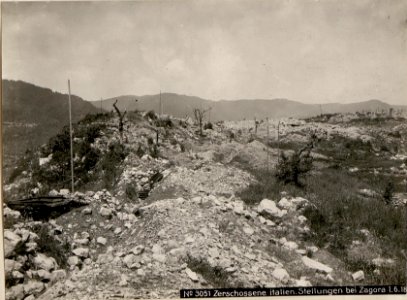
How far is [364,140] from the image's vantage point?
30.2 ft

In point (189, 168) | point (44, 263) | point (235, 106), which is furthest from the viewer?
point (235, 106)

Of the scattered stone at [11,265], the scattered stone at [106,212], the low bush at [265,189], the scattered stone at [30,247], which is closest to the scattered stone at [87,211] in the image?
the scattered stone at [106,212]

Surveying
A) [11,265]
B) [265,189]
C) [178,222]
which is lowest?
[11,265]

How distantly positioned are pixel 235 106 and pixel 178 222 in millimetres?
3160

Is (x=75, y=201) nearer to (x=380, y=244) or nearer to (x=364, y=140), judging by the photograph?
(x=380, y=244)

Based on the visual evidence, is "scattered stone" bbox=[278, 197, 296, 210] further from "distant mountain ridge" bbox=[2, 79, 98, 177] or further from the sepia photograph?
"distant mountain ridge" bbox=[2, 79, 98, 177]

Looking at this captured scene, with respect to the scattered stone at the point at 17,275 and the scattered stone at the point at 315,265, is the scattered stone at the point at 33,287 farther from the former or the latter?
the scattered stone at the point at 315,265

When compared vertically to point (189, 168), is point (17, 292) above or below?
below

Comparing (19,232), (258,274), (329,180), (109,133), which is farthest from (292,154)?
(19,232)

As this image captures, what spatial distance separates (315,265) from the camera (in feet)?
20.0

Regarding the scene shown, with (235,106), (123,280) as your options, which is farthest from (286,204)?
(123,280)

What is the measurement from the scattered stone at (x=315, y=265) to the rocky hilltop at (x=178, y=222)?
0.02 metres

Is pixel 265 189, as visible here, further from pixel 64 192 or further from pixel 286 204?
pixel 64 192

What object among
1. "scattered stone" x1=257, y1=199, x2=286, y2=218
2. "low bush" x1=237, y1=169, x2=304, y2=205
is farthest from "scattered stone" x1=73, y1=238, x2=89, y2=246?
"scattered stone" x1=257, y1=199, x2=286, y2=218
